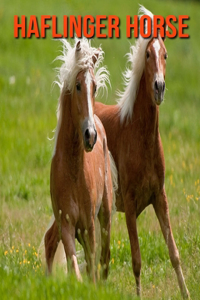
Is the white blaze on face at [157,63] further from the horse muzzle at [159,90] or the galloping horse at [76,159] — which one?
the galloping horse at [76,159]

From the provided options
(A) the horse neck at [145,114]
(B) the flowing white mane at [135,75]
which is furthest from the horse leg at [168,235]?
(B) the flowing white mane at [135,75]

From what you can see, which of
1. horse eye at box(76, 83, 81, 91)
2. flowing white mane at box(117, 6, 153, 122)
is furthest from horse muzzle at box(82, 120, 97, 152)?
flowing white mane at box(117, 6, 153, 122)

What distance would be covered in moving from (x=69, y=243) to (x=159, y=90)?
1.89 meters

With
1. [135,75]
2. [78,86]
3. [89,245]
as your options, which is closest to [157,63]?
[135,75]

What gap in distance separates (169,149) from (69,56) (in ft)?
22.6

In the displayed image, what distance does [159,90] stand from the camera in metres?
6.22

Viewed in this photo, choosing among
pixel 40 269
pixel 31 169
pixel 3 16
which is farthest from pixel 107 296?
pixel 3 16

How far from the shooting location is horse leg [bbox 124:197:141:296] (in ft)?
21.3

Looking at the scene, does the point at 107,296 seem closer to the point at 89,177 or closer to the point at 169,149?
the point at 89,177

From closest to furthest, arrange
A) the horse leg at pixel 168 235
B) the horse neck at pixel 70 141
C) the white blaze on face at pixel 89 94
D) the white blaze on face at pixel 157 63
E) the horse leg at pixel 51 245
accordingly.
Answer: the white blaze on face at pixel 89 94, the horse neck at pixel 70 141, the horse leg at pixel 51 245, the white blaze on face at pixel 157 63, the horse leg at pixel 168 235

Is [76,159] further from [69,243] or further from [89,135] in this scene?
[69,243]

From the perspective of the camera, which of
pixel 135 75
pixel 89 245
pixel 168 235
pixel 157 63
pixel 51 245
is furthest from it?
pixel 135 75

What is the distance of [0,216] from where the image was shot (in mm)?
8477

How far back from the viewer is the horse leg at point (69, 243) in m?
5.18
